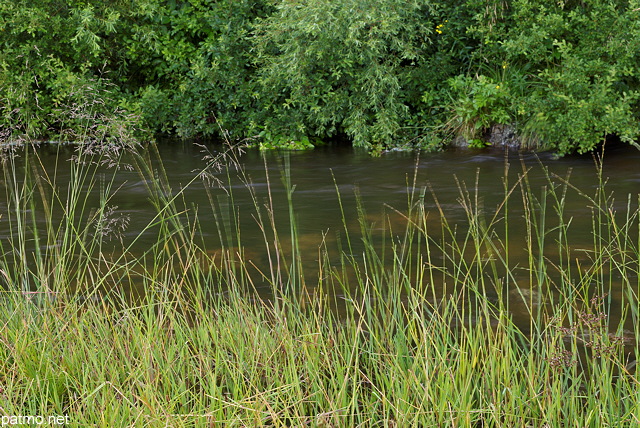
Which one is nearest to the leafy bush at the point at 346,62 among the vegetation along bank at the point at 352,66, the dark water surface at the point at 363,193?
the vegetation along bank at the point at 352,66

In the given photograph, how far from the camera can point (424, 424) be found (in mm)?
2660

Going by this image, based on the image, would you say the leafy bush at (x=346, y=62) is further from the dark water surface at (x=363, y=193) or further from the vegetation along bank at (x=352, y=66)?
the dark water surface at (x=363, y=193)

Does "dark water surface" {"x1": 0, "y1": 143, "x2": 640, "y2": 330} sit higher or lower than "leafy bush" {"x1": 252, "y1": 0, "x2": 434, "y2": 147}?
lower

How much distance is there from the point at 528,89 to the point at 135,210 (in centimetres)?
519

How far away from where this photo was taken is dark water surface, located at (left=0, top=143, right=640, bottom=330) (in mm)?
6430

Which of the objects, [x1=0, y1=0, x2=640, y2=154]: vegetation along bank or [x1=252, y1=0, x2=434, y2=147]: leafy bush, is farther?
[x1=252, y1=0, x2=434, y2=147]: leafy bush

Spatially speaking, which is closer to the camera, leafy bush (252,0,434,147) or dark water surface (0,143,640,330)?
dark water surface (0,143,640,330)

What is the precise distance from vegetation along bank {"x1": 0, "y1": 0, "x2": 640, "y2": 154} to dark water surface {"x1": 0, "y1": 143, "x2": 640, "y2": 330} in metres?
0.47

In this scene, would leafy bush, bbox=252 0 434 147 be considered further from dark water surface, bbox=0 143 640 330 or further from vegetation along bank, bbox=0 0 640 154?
dark water surface, bbox=0 143 640 330

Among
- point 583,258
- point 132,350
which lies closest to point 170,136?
point 583,258

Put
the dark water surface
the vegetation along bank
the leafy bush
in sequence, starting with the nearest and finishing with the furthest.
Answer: the dark water surface
the vegetation along bank
the leafy bush

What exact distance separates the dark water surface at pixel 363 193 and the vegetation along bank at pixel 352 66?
468 millimetres

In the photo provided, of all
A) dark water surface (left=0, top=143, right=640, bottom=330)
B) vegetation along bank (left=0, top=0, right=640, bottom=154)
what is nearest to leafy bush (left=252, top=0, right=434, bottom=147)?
vegetation along bank (left=0, top=0, right=640, bottom=154)

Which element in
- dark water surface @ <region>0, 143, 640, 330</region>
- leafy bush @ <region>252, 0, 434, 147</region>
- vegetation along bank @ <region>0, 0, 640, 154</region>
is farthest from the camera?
leafy bush @ <region>252, 0, 434, 147</region>
